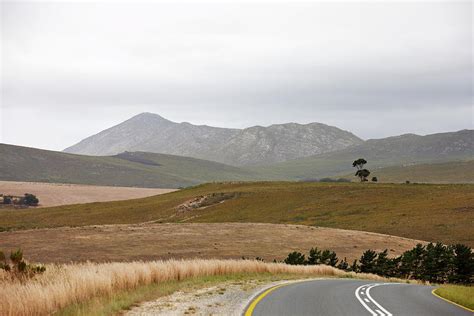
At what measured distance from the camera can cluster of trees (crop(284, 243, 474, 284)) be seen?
42.4 meters

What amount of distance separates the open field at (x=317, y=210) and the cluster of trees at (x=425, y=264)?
2173cm

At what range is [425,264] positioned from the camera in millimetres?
44531

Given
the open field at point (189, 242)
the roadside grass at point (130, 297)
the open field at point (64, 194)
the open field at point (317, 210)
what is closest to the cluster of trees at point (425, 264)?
the open field at point (189, 242)

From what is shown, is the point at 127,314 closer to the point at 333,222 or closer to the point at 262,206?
the point at 333,222

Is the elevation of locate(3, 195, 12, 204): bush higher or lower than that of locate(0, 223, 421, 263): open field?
higher

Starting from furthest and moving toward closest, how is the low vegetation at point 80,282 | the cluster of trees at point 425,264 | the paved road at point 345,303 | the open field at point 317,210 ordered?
the open field at point 317,210 → the cluster of trees at point 425,264 → the paved road at point 345,303 → the low vegetation at point 80,282

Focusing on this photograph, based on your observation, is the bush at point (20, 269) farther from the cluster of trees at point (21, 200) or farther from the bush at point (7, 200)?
the bush at point (7, 200)

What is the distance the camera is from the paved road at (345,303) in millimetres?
15031

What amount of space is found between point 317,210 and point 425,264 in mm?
53360

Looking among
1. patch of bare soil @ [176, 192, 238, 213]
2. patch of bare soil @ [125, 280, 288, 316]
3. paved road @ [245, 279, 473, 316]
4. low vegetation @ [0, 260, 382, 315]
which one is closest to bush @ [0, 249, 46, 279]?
low vegetation @ [0, 260, 382, 315]

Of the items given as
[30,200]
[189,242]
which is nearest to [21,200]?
[30,200]

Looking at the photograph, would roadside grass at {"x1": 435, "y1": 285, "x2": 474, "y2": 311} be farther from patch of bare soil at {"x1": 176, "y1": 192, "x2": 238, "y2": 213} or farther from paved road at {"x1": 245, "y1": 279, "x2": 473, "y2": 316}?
patch of bare soil at {"x1": 176, "y1": 192, "x2": 238, "y2": 213}

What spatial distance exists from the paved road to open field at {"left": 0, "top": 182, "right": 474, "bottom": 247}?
164 ft

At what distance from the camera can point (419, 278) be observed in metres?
45.8
